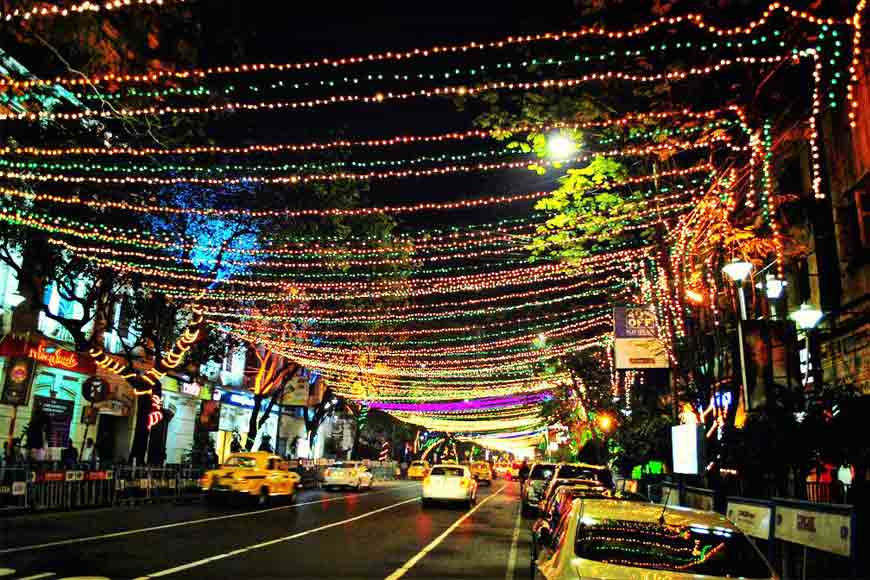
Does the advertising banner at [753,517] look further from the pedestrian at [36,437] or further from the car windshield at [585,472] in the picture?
the pedestrian at [36,437]

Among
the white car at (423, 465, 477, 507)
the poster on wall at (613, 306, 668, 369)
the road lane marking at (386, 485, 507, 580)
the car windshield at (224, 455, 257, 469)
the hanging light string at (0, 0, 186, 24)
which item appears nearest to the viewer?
the hanging light string at (0, 0, 186, 24)

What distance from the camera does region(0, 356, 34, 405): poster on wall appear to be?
70.9ft

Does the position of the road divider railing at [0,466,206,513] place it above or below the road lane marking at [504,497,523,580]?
above

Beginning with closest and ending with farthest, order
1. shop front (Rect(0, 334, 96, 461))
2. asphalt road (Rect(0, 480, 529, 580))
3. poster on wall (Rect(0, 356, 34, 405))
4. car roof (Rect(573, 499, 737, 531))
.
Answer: car roof (Rect(573, 499, 737, 531)) < asphalt road (Rect(0, 480, 529, 580)) < poster on wall (Rect(0, 356, 34, 405)) < shop front (Rect(0, 334, 96, 461))

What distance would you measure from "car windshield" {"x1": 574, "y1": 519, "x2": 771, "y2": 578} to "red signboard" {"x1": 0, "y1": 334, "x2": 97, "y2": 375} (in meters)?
21.7

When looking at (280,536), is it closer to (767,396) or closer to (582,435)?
(767,396)

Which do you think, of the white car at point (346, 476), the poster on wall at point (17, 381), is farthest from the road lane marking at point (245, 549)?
the white car at point (346, 476)

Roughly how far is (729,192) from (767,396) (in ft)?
12.5

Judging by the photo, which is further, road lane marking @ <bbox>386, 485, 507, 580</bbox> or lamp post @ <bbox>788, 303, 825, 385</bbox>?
lamp post @ <bbox>788, 303, 825, 385</bbox>

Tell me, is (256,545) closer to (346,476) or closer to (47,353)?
(47,353)

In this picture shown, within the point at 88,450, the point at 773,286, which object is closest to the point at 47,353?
the point at 88,450

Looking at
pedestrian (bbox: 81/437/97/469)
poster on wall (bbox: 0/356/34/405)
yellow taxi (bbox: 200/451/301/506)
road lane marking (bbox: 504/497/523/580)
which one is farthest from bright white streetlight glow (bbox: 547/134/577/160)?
pedestrian (bbox: 81/437/97/469)

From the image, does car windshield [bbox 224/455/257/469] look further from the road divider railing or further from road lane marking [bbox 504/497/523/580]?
road lane marking [bbox 504/497/523/580]

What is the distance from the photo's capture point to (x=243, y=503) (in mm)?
21734
